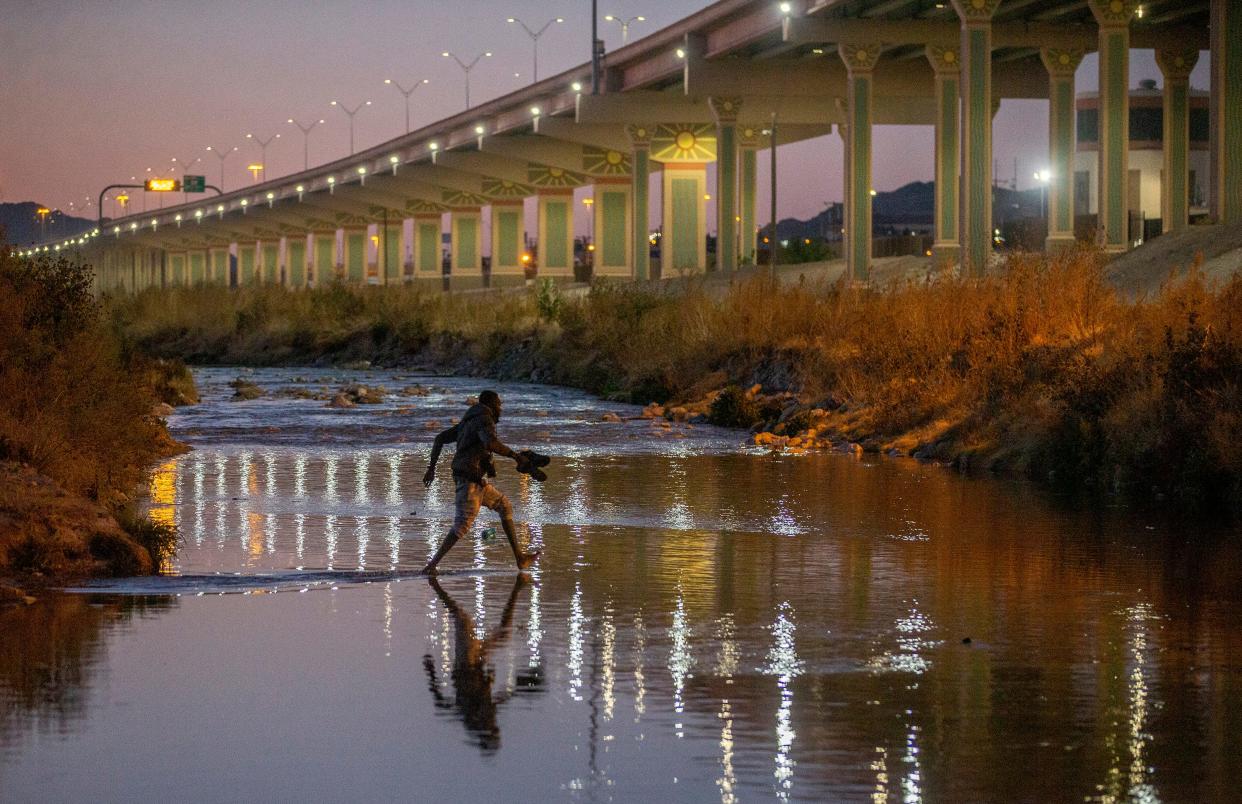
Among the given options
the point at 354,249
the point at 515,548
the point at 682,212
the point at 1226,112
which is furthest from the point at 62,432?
the point at 354,249

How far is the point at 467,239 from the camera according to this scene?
124m

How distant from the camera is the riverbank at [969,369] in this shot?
22656mm

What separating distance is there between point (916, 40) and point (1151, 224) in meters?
13.5

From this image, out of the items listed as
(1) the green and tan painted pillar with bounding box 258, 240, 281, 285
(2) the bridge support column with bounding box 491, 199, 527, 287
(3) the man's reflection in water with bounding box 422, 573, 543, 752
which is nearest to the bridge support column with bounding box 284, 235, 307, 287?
(1) the green and tan painted pillar with bounding box 258, 240, 281, 285

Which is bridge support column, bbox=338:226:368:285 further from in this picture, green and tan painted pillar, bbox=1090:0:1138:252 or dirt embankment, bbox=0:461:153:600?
dirt embankment, bbox=0:461:153:600

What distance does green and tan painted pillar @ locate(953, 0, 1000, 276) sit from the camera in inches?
1923

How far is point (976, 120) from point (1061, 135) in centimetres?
1011

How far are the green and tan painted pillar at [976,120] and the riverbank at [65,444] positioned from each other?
1033 inches

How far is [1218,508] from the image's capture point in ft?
67.2

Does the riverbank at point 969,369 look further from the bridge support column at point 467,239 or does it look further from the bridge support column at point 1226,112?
the bridge support column at point 467,239

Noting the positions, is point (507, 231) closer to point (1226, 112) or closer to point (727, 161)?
point (727, 161)

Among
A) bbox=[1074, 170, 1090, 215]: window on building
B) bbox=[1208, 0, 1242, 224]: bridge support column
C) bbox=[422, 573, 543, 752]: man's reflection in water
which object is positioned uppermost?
bbox=[1074, 170, 1090, 215]: window on building

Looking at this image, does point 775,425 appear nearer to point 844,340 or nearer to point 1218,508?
point 844,340

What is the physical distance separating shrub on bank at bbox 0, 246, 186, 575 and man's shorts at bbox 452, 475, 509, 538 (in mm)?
2450
